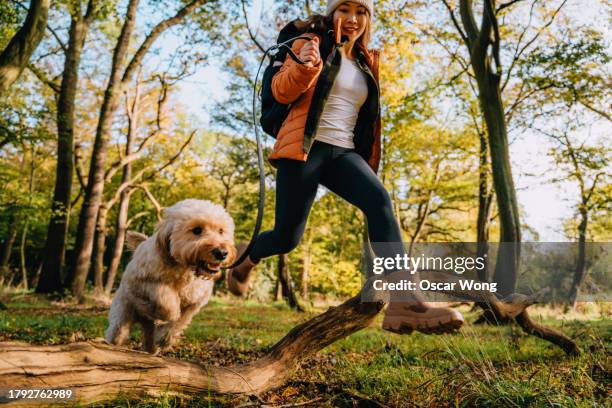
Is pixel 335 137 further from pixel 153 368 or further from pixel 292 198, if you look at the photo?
pixel 153 368

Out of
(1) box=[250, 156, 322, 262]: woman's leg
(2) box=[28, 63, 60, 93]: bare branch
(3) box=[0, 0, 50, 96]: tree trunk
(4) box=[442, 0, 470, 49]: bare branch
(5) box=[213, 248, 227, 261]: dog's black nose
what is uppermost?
(4) box=[442, 0, 470, 49]: bare branch

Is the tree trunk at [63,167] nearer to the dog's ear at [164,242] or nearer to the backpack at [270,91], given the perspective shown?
the dog's ear at [164,242]

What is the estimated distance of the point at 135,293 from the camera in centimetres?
413

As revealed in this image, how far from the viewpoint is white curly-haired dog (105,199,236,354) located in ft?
12.9

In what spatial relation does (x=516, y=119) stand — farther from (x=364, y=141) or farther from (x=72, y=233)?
(x=72, y=233)

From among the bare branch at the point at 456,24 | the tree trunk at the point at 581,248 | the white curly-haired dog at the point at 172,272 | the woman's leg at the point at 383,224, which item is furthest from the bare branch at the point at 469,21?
the tree trunk at the point at 581,248

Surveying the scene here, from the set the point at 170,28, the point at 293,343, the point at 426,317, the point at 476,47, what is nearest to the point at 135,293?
the point at 293,343

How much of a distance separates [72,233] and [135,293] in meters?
28.5

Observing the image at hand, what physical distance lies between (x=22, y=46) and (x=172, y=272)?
18.9 feet

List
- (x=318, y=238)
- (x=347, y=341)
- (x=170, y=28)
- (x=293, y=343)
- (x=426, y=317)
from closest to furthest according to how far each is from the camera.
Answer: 1. (x=426, y=317)
2. (x=293, y=343)
3. (x=347, y=341)
4. (x=170, y=28)
5. (x=318, y=238)

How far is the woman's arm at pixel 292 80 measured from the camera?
269 centimetres

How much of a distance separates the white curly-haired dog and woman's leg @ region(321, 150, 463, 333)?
4.46 ft

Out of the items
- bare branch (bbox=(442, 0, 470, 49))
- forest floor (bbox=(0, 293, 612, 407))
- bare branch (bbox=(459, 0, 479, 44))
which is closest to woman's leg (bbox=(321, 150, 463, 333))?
forest floor (bbox=(0, 293, 612, 407))

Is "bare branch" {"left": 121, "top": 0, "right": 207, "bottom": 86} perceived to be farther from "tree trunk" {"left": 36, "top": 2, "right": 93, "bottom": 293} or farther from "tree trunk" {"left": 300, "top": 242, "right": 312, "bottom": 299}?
"tree trunk" {"left": 300, "top": 242, "right": 312, "bottom": 299}
